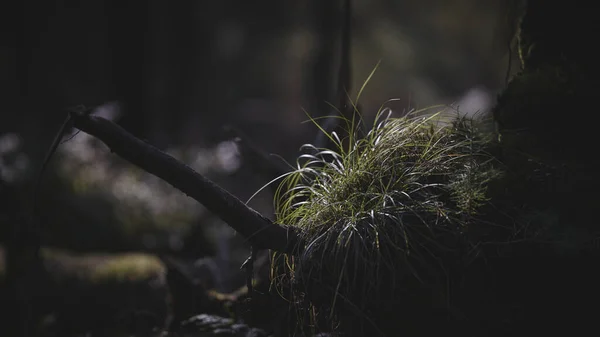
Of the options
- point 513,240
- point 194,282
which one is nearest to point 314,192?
point 513,240

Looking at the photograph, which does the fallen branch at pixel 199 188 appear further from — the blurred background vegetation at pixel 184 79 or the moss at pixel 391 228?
the blurred background vegetation at pixel 184 79

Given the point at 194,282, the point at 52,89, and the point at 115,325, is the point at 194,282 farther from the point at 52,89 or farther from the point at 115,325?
the point at 52,89

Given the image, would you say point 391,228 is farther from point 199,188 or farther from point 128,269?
point 128,269

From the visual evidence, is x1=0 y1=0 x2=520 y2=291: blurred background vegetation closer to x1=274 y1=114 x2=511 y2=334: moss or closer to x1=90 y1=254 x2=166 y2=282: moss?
x1=90 y1=254 x2=166 y2=282: moss

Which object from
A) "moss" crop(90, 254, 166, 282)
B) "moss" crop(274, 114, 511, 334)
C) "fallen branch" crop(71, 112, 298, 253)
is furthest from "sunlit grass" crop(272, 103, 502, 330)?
"moss" crop(90, 254, 166, 282)

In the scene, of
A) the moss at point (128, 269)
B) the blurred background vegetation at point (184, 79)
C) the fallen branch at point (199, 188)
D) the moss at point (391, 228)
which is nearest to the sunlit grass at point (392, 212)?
the moss at point (391, 228)

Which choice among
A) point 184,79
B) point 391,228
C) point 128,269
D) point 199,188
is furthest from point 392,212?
point 184,79
